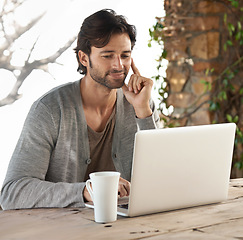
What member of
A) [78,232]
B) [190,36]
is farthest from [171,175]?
[190,36]

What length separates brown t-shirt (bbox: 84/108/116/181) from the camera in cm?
223

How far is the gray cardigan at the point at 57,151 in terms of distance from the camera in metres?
1.71

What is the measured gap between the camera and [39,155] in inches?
76.0

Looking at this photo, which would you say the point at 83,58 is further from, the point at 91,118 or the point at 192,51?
the point at 192,51

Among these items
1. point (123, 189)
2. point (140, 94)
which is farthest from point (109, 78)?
point (123, 189)

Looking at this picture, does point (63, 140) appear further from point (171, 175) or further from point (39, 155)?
point (171, 175)

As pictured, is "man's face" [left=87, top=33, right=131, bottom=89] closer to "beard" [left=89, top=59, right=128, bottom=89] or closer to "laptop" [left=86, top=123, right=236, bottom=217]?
"beard" [left=89, top=59, right=128, bottom=89]

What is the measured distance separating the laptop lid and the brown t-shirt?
71cm

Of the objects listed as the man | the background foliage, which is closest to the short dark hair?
the man

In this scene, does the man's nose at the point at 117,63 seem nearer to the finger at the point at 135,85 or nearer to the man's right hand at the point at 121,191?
the finger at the point at 135,85

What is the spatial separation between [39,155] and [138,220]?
0.62m

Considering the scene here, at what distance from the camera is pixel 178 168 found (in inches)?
60.5

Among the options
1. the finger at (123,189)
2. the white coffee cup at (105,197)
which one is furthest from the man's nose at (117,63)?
the white coffee cup at (105,197)

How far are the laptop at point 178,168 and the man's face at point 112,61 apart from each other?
69 cm
